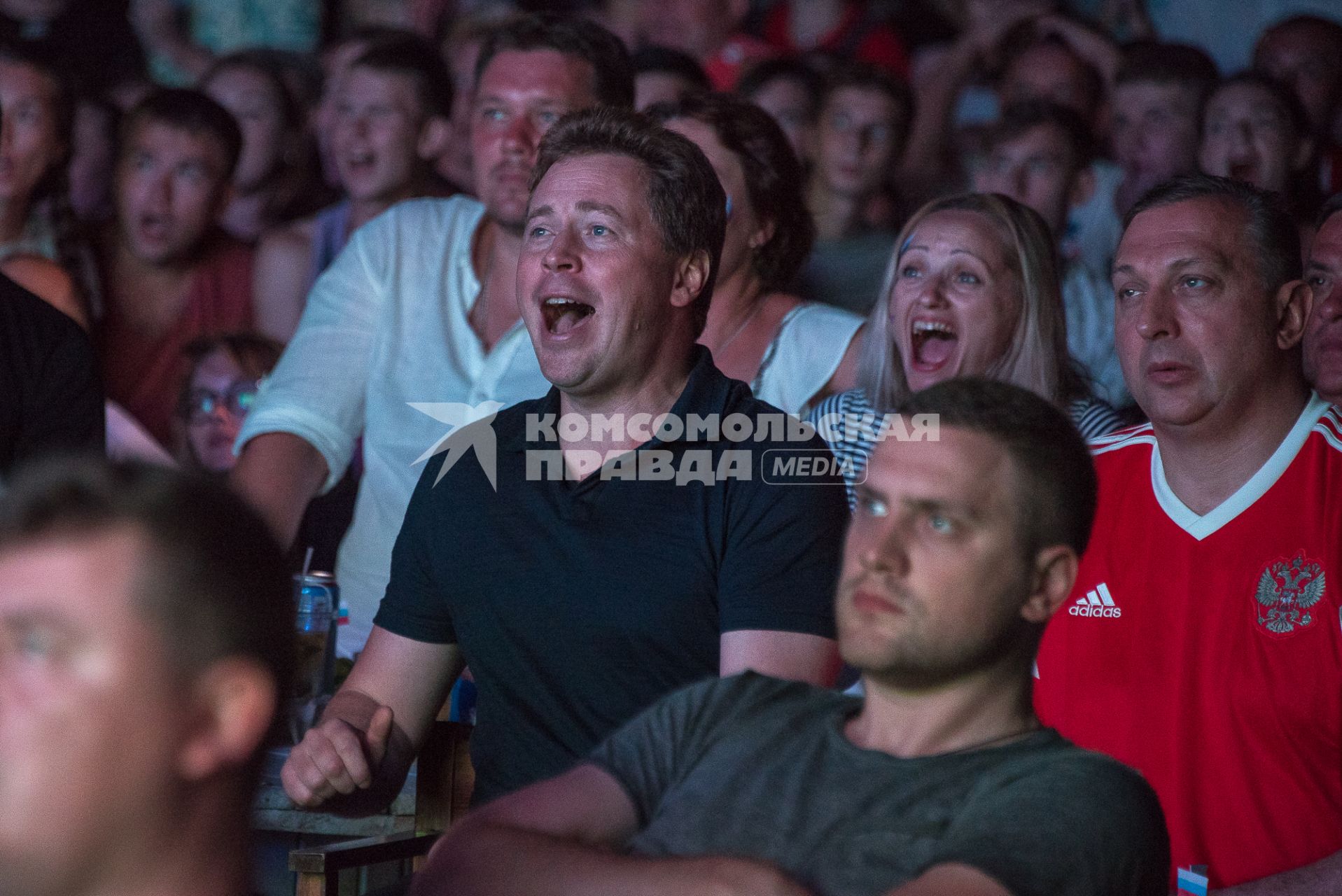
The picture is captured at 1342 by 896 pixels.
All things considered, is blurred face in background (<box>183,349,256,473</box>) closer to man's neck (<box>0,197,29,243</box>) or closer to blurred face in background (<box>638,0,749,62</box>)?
man's neck (<box>0,197,29,243</box>)

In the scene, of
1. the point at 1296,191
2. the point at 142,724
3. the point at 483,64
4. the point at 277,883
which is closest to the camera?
the point at 142,724

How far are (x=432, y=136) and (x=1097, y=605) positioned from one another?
9.41 feet

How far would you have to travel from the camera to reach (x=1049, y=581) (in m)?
1.83

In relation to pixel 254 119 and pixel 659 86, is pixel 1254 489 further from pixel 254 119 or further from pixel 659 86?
pixel 254 119

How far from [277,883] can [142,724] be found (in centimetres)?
201

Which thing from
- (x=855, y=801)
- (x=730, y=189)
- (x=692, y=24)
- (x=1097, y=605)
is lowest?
(x=855, y=801)

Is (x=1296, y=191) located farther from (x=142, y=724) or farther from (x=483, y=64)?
(x=142, y=724)

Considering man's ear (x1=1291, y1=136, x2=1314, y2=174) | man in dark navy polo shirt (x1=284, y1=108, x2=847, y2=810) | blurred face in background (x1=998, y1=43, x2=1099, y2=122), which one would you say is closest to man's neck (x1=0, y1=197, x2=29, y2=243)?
man in dark navy polo shirt (x1=284, y1=108, x2=847, y2=810)

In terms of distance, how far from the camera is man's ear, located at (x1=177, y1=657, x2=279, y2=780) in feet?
4.03

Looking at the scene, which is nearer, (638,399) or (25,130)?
(638,399)

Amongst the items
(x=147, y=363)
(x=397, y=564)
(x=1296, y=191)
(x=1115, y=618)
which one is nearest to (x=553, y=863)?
(x=397, y=564)

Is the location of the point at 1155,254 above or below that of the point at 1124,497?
above

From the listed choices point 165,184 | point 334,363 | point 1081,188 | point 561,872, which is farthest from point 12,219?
point 561,872

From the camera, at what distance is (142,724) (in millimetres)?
1201
